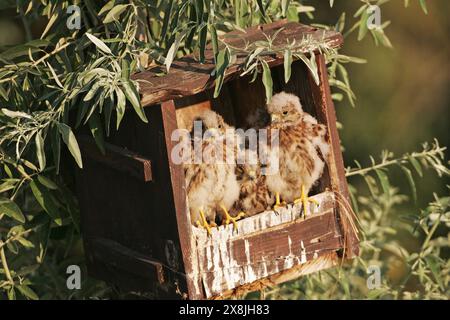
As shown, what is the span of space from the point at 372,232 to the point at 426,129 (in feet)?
6.26

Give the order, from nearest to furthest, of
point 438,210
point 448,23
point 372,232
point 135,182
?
1. point 135,182
2. point 438,210
3. point 372,232
4. point 448,23

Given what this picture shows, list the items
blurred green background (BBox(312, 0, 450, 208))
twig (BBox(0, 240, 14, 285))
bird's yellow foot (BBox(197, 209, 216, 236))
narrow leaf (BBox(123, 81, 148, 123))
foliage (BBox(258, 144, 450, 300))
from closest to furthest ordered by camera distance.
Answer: narrow leaf (BBox(123, 81, 148, 123)) → bird's yellow foot (BBox(197, 209, 216, 236)) → twig (BBox(0, 240, 14, 285)) → foliage (BBox(258, 144, 450, 300)) → blurred green background (BBox(312, 0, 450, 208))

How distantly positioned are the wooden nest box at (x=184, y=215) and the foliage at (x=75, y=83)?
0.27 feet

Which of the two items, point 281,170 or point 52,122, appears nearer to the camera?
point 52,122

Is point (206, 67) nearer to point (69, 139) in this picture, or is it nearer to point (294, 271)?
point (69, 139)

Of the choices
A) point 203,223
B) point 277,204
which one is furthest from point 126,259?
point 277,204

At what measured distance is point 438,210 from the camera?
4359 millimetres

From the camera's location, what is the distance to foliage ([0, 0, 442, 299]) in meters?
3.69

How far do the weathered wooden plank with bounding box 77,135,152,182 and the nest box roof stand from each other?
0.25 m

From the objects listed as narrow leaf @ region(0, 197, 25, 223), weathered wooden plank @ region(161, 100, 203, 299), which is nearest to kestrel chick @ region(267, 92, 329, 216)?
weathered wooden plank @ region(161, 100, 203, 299)

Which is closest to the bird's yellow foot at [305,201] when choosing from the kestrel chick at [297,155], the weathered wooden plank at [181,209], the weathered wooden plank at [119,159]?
the kestrel chick at [297,155]

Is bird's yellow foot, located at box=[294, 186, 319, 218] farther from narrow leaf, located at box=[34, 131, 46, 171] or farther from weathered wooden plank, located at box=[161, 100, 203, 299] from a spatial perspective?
narrow leaf, located at box=[34, 131, 46, 171]

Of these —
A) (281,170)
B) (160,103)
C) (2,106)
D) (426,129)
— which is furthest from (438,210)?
(426,129)

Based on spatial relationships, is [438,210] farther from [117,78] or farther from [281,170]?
[117,78]
